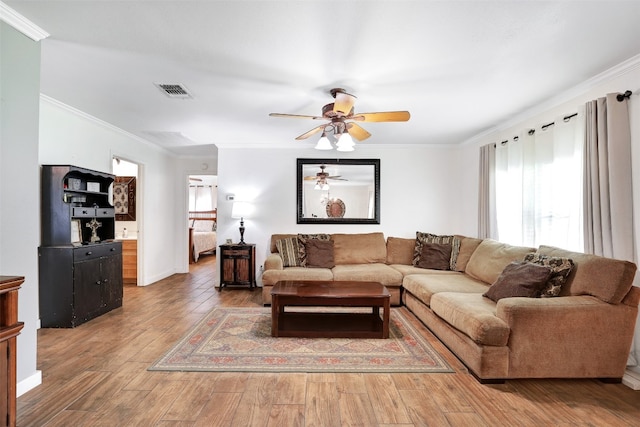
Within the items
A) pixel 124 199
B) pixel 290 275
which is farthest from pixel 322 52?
pixel 124 199

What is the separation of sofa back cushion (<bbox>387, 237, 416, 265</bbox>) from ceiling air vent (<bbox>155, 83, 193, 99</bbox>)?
3480 mm

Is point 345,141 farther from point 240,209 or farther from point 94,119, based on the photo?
point 94,119

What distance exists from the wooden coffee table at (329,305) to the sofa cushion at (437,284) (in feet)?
1.58

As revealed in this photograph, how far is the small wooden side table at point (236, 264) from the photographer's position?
522 cm

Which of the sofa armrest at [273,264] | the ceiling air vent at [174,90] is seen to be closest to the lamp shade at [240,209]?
the sofa armrest at [273,264]

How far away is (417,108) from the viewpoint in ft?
12.1

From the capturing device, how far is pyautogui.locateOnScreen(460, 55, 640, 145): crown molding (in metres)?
2.61

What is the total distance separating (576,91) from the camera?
10.2ft

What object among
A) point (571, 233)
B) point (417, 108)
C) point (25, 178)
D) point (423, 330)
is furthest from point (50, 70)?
point (571, 233)

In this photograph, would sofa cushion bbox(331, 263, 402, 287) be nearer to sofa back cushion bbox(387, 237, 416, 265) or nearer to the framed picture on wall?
sofa back cushion bbox(387, 237, 416, 265)

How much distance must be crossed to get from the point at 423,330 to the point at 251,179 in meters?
3.53

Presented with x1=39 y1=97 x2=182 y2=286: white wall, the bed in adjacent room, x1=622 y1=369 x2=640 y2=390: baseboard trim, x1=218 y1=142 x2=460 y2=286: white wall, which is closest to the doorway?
the bed in adjacent room

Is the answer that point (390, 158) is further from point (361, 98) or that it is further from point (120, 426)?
point (120, 426)

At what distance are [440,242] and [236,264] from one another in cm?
312
